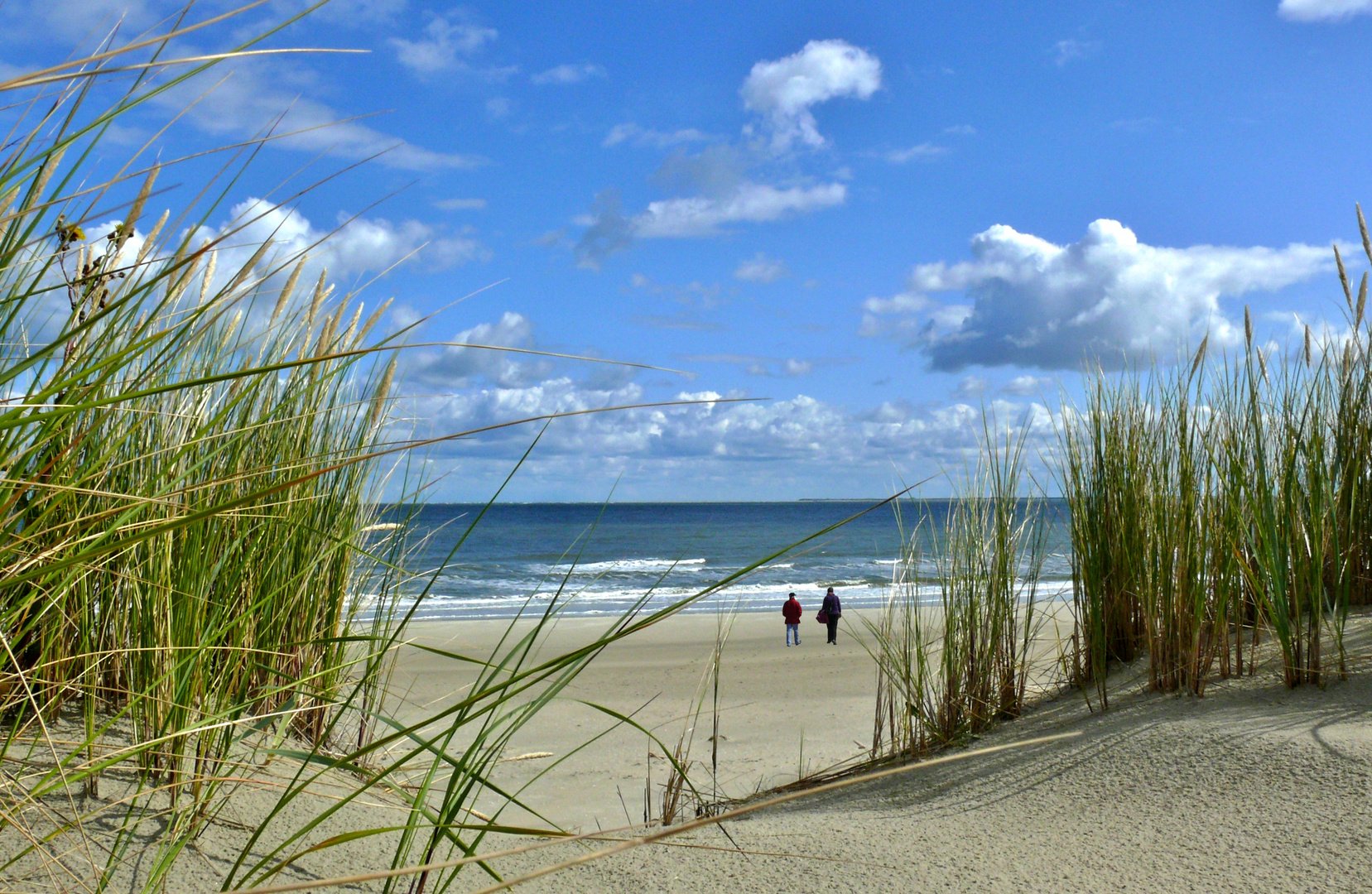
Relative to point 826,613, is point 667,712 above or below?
below

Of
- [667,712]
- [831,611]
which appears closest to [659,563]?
[831,611]

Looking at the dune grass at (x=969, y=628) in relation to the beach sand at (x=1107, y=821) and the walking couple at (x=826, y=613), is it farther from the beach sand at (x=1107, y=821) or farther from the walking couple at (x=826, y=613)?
the walking couple at (x=826, y=613)

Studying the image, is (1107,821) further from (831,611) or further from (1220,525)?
(831,611)

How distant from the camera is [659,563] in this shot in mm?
26484

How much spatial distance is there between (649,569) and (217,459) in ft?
74.7

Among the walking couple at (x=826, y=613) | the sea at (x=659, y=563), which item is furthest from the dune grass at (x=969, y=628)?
the walking couple at (x=826, y=613)

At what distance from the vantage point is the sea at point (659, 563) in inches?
115

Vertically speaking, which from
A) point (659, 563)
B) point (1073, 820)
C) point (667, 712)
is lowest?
point (667, 712)

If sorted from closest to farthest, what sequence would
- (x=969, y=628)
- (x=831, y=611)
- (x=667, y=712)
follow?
(x=969, y=628) → (x=667, y=712) → (x=831, y=611)

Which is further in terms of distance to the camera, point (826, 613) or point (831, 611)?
point (826, 613)

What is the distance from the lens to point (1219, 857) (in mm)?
2025

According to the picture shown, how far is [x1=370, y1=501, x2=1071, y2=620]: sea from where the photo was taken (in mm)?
2918

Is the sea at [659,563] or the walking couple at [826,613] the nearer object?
the sea at [659,563]

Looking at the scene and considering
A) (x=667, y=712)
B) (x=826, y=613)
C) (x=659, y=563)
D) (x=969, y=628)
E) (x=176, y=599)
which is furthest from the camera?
(x=659, y=563)
